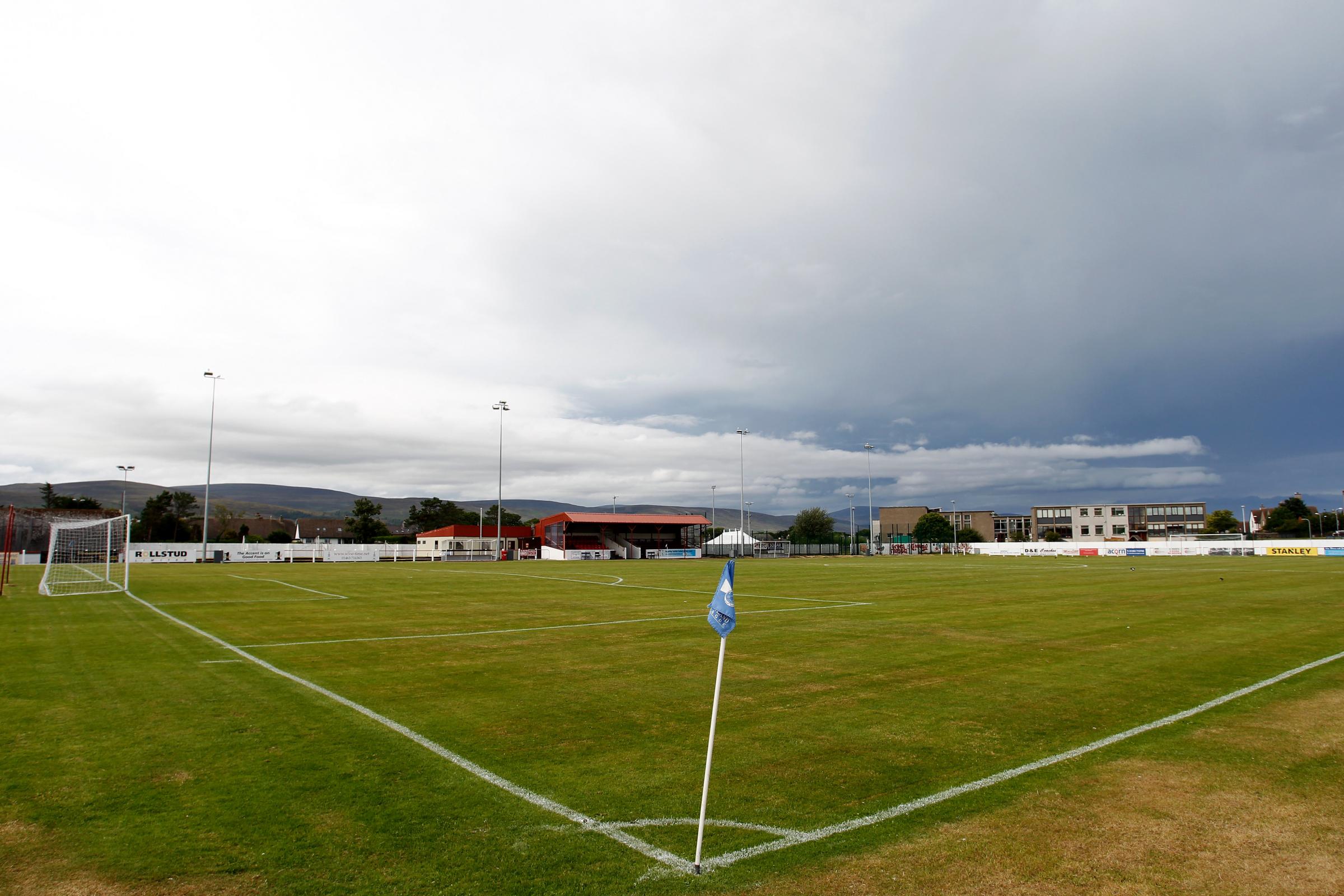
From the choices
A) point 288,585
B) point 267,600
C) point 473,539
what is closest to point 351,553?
point 473,539

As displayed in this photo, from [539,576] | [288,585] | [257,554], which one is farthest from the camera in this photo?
[257,554]

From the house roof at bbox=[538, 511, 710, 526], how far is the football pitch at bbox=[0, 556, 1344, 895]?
7712cm

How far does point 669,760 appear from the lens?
7.21 metres

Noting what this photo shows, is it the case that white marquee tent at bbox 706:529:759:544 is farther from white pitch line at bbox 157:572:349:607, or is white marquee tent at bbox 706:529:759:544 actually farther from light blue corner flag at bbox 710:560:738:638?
light blue corner flag at bbox 710:560:738:638

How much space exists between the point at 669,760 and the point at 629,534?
→ 94.0 meters

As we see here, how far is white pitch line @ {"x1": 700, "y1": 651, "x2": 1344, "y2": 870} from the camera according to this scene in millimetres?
5156

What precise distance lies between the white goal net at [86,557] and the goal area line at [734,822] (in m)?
29.3

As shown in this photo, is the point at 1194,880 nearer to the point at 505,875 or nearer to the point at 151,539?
the point at 505,875

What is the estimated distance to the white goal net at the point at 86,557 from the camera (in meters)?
31.5

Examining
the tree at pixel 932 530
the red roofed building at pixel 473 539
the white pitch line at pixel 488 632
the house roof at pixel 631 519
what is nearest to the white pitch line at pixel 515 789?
the white pitch line at pixel 488 632

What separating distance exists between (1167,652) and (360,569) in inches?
1959

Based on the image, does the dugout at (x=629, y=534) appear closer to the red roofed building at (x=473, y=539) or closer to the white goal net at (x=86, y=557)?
→ the red roofed building at (x=473, y=539)

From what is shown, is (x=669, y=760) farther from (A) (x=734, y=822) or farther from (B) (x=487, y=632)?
(B) (x=487, y=632)

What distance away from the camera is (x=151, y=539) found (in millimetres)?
122375
